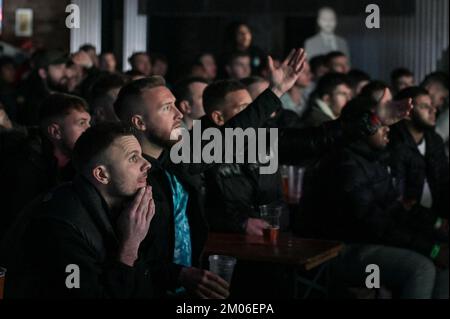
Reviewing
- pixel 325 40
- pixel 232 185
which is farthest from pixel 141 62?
pixel 232 185

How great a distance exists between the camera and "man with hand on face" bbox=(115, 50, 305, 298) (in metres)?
3.65

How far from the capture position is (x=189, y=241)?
4008 millimetres

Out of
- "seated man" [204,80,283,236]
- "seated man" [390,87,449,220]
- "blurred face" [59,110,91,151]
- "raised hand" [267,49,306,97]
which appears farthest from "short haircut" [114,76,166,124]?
"seated man" [390,87,449,220]

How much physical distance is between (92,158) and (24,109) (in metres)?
4.17

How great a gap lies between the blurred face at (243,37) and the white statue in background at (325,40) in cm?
177

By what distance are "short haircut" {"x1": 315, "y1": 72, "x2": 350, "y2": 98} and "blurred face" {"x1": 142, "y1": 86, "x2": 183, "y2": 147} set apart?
311 centimetres

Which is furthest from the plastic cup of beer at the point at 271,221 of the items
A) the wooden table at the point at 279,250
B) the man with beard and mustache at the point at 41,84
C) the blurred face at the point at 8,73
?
the blurred face at the point at 8,73

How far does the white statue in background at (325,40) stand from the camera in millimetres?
11016

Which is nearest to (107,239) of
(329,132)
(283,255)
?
(283,255)

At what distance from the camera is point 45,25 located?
13938mm

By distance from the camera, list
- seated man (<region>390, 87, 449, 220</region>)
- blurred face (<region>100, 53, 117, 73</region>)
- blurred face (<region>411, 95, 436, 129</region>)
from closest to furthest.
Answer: seated man (<region>390, 87, 449, 220</region>) → blurred face (<region>411, 95, 436, 129</region>) → blurred face (<region>100, 53, 117, 73</region>)

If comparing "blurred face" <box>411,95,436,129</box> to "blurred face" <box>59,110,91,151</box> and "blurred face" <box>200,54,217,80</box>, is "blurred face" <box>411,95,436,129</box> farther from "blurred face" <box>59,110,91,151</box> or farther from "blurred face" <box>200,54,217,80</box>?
"blurred face" <box>200,54,217,80</box>

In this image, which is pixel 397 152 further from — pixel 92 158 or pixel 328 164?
pixel 92 158

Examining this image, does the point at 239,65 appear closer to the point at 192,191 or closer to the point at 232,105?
the point at 232,105
